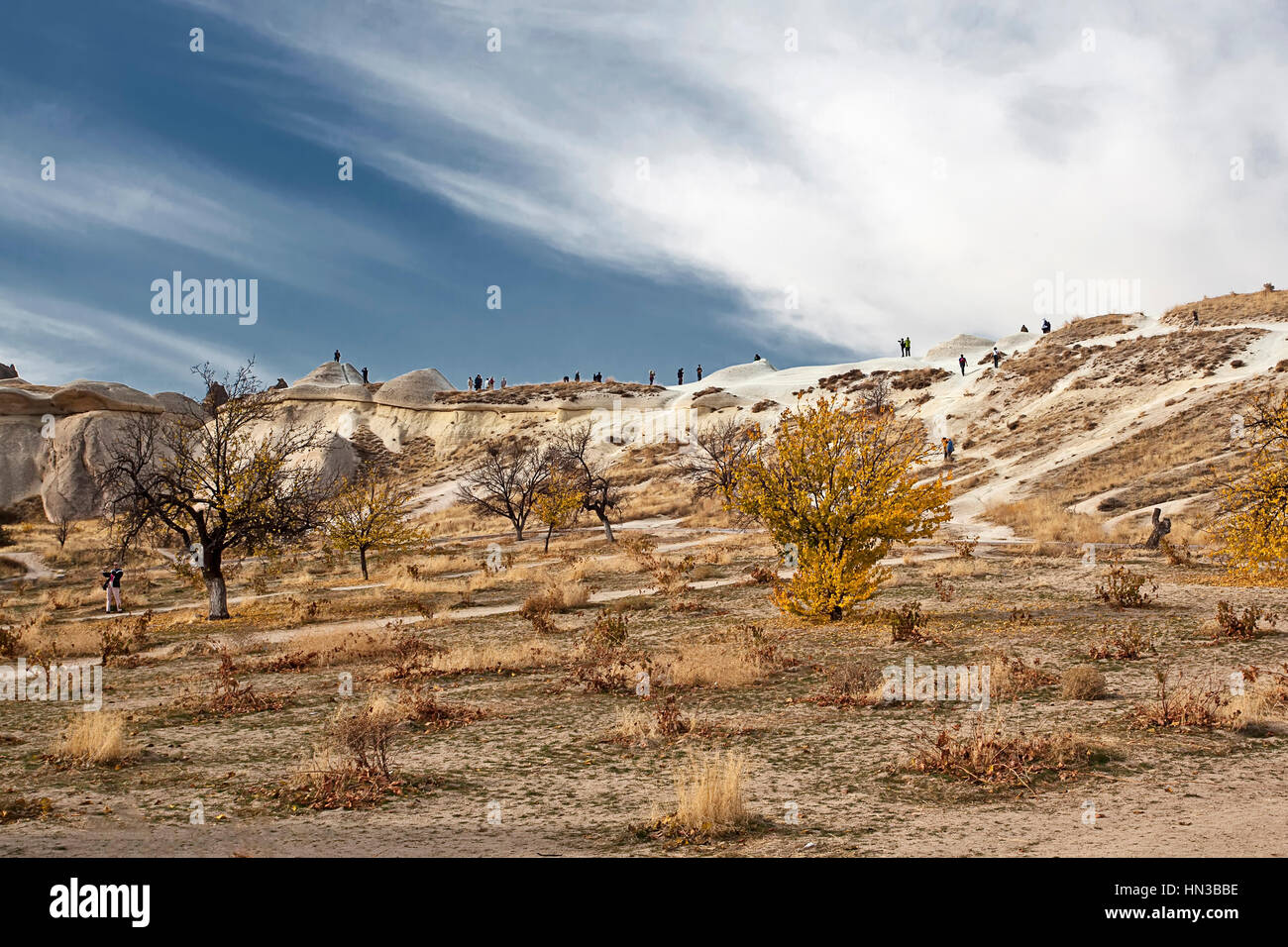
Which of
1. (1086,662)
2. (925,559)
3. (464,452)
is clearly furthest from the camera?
(464,452)

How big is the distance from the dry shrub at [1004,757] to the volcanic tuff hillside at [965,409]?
104 ft

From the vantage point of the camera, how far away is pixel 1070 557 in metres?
26.9

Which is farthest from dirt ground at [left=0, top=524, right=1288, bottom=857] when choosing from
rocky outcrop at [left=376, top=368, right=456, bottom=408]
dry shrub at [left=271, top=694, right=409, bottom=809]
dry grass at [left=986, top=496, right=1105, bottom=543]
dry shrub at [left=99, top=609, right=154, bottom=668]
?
rocky outcrop at [left=376, top=368, right=456, bottom=408]

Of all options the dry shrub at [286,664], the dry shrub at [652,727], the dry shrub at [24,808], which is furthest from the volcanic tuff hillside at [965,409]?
the dry shrub at [24,808]

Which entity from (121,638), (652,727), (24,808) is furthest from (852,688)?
(121,638)

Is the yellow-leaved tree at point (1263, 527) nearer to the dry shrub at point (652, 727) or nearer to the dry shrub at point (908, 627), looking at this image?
the dry shrub at point (908, 627)

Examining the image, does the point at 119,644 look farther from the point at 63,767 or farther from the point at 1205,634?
the point at 1205,634

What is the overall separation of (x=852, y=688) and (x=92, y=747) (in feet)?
29.7

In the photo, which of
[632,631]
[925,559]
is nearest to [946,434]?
[925,559]

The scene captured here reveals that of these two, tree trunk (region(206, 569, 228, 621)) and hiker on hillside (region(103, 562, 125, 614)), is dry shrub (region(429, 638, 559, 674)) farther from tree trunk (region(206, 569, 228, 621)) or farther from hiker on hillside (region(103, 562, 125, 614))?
hiker on hillside (region(103, 562, 125, 614))

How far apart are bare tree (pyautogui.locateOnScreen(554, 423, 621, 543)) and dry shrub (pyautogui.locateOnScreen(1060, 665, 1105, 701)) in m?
32.8

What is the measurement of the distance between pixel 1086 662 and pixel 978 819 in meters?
7.16

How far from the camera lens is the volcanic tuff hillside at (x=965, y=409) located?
156 feet
